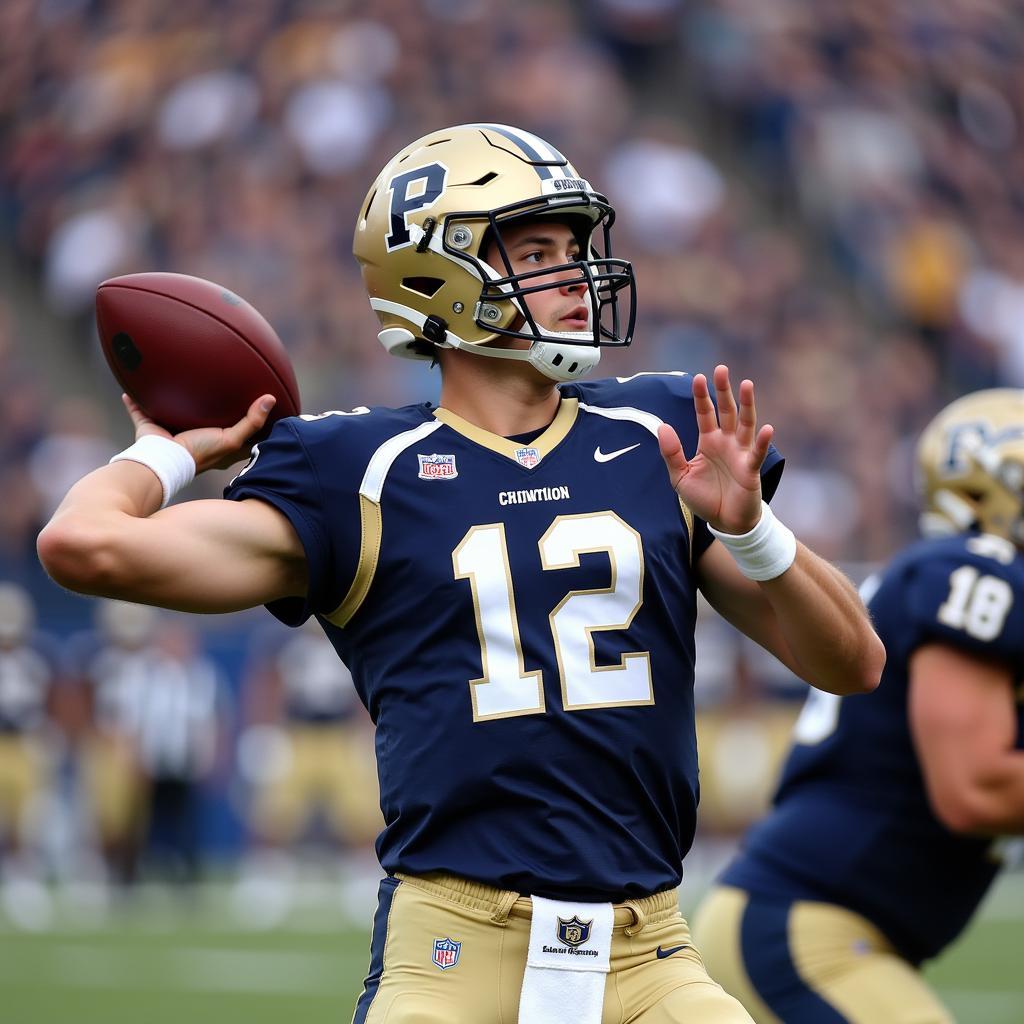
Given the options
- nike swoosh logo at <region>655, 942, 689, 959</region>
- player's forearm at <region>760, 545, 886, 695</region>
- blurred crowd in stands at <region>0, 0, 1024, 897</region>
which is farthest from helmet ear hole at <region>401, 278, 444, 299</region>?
blurred crowd in stands at <region>0, 0, 1024, 897</region>

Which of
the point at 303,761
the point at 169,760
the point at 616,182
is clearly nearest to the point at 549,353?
the point at 169,760

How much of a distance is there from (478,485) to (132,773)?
8325 mm

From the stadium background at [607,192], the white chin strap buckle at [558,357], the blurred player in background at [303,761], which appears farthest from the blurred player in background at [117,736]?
the white chin strap buckle at [558,357]

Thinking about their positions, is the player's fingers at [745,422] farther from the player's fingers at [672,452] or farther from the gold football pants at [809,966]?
the gold football pants at [809,966]

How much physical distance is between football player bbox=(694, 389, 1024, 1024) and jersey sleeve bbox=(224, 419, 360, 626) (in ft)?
4.09

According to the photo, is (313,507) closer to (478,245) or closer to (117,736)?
(478,245)

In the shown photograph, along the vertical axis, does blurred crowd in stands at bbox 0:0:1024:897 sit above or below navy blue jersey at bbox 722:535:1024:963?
above

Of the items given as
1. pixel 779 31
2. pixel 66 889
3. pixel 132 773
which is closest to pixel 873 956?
pixel 132 773

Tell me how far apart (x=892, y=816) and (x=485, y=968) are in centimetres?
139

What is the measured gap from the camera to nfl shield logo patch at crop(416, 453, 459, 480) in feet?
9.65

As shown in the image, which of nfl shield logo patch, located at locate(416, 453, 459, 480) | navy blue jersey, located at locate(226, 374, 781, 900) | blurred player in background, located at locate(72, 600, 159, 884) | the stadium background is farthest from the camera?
the stadium background

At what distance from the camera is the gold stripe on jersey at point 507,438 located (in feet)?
9.86

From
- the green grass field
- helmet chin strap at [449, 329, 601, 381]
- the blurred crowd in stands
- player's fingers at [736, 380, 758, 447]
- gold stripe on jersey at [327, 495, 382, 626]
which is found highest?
the blurred crowd in stands

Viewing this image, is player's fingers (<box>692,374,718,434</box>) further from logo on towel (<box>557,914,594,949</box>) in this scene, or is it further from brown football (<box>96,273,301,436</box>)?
brown football (<box>96,273,301,436</box>)
